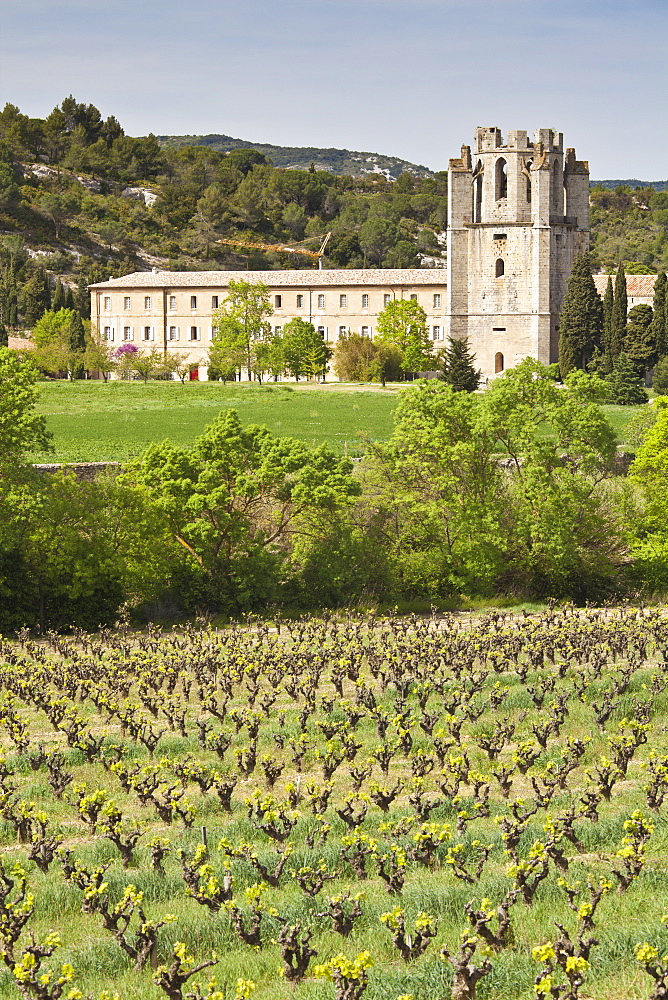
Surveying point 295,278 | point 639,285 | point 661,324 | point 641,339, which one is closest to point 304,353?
point 295,278

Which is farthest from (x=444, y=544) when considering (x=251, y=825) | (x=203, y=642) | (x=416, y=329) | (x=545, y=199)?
(x=416, y=329)

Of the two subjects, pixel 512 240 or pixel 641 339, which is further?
pixel 512 240

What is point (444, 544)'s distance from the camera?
99.0 ft

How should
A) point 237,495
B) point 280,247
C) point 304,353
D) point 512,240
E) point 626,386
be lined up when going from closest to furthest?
1. point 237,495
2. point 626,386
3. point 512,240
4. point 304,353
5. point 280,247

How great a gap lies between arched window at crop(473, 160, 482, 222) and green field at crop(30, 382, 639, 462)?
1403 cm

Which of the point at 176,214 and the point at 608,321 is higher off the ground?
the point at 176,214

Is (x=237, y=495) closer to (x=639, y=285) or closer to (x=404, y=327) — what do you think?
(x=404, y=327)

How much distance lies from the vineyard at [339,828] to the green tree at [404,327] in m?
57.8

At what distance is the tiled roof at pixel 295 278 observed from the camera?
→ 84.9 meters

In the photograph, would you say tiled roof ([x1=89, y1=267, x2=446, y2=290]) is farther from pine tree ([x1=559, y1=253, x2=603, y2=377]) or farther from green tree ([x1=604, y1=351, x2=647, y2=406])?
green tree ([x1=604, y1=351, x2=647, y2=406])

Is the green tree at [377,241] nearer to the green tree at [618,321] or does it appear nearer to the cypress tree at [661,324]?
the green tree at [618,321]

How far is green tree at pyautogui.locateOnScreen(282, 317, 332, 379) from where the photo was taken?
7681 centimetres

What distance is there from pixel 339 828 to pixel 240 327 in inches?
2693

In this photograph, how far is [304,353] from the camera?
7731cm
